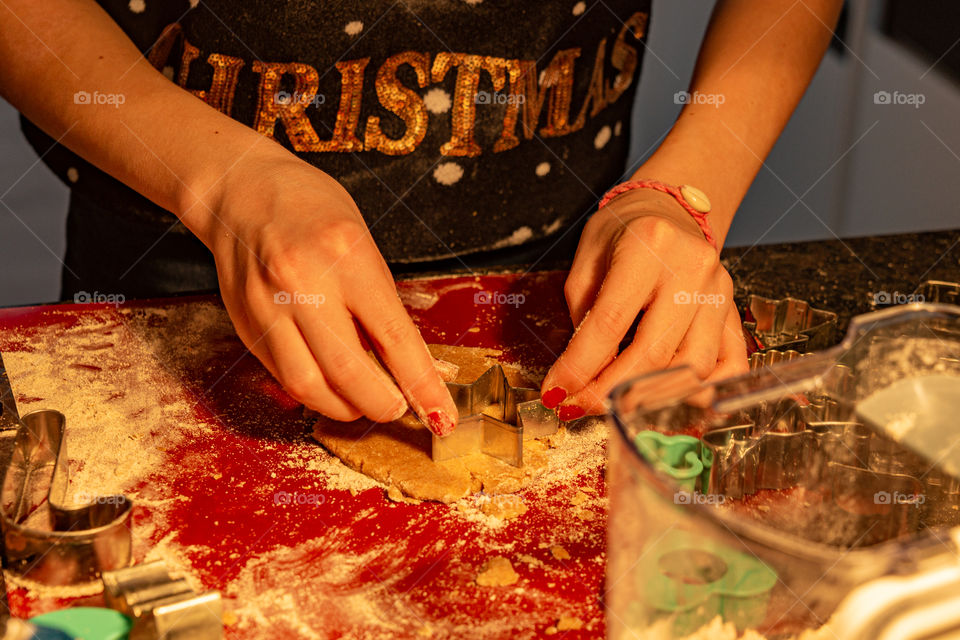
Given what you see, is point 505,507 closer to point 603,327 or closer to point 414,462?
point 414,462

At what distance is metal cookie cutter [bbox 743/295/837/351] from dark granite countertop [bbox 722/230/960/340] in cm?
7

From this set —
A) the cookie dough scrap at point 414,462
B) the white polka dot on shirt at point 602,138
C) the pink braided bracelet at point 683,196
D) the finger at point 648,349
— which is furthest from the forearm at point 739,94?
the cookie dough scrap at point 414,462

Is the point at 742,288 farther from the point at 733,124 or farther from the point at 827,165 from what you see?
the point at 827,165

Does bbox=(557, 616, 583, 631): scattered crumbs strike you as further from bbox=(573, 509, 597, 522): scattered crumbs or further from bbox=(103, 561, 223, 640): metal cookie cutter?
bbox=(103, 561, 223, 640): metal cookie cutter

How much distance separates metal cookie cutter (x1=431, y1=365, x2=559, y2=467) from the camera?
96 centimetres

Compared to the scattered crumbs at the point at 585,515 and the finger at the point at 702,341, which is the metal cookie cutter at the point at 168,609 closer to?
the scattered crumbs at the point at 585,515

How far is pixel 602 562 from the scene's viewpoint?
2.69 ft

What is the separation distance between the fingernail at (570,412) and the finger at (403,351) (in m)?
0.15

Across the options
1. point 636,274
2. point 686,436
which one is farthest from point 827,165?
point 686,436

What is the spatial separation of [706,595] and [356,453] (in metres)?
0.48

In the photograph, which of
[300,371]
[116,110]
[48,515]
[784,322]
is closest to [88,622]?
[48,515]

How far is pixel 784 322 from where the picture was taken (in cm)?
130

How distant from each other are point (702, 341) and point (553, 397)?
0.65 ft

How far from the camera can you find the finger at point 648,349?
982 mm
